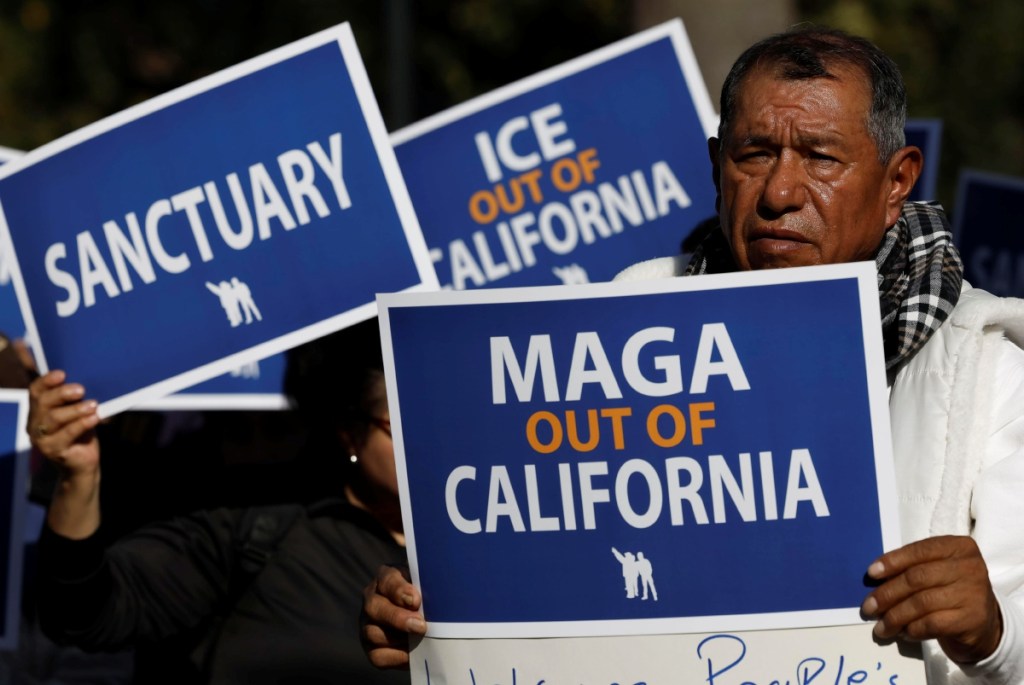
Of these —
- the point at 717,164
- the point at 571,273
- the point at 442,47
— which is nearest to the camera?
the point at 717,164

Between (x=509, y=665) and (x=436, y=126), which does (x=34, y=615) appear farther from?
(x=509, y=665)

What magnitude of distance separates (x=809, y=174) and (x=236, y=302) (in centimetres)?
131

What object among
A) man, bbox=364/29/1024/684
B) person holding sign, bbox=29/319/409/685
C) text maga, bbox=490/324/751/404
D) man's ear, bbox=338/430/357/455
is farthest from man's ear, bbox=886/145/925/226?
man's ear, bbox=338/430/357/455

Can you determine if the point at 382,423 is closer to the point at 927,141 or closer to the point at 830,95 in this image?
the point at 830,95

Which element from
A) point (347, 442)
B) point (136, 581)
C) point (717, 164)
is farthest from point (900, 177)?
point (136, 581)

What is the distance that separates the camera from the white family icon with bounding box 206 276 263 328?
328cm

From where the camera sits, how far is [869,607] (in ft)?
7.27

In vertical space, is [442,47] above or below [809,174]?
below

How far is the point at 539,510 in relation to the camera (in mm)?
2322

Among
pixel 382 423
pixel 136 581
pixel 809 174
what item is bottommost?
pixel 136 581

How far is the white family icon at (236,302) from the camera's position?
328cm

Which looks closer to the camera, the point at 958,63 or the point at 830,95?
the point at 830,95

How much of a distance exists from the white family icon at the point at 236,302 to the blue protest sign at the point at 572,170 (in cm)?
86

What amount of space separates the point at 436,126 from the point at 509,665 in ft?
6.61
